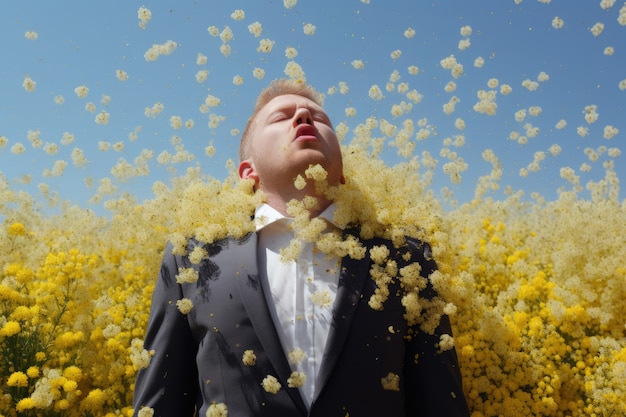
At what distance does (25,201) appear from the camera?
371 centimetres

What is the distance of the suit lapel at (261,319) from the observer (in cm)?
204

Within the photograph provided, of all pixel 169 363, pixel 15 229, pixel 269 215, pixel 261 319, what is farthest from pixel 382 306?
pixel 15 229

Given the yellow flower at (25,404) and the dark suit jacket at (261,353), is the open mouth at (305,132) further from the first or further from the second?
the yellow flower at (25,404)

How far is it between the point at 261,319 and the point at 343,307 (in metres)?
0.33

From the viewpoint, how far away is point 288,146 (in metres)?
2.46

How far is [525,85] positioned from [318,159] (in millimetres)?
1884

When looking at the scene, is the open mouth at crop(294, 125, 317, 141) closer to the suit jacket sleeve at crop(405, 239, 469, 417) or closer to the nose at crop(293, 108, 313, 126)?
the nose at crop(293, 108, 313, 126)

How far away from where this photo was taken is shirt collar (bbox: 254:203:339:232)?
2414 mm

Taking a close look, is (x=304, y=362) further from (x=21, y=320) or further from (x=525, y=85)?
(x=525, y=85)

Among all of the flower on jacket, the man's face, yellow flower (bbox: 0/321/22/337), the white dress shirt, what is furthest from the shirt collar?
yellow flower (bbox: 0/321/22/337)

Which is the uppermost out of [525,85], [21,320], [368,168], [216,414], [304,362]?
[525,85]

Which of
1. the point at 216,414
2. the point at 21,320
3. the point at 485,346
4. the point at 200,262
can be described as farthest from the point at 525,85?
the point at 21,320

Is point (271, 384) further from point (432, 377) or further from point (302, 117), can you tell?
point (302, 117)

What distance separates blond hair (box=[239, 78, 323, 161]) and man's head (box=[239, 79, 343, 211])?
3.8 inches
